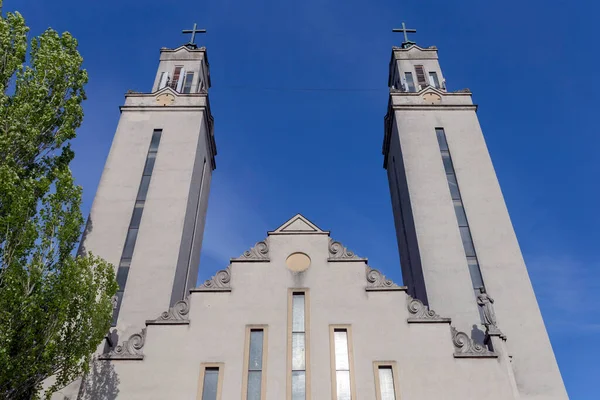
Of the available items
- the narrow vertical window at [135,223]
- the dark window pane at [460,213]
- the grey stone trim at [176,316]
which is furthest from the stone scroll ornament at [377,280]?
the narrow vertical window at [135,223]

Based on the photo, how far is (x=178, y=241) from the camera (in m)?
27.4

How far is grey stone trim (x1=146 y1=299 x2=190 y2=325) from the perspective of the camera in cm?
1920

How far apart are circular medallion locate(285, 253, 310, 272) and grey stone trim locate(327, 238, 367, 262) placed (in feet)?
3.14

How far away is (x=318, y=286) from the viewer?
20172mm

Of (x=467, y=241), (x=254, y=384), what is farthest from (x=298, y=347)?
(x=467, y=241)

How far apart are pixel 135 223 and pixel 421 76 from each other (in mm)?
22937

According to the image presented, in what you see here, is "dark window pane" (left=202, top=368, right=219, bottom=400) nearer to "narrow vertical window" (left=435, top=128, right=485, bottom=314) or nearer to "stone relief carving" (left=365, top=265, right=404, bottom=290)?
"stone relief carving" (left=365, top=265, right=404, bottom=290)

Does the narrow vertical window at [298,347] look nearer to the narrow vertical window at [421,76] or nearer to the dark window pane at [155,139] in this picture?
the dark window pane at [155,139]

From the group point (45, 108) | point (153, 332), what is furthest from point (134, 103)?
point (153, 332)

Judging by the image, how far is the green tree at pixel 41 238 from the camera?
15781 mm

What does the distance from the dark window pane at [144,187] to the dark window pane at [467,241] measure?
18096 millimetres

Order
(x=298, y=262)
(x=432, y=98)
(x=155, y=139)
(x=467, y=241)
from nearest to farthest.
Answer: (x=298, y=262) < (x=467, y=241) < (x=155, y=139) < (x=432, y=98)

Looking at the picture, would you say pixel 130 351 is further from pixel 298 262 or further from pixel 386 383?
pixel 386 383

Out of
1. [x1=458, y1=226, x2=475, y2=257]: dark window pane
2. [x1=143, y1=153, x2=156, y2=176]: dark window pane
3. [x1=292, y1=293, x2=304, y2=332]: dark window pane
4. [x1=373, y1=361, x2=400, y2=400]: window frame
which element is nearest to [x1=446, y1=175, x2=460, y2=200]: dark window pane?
[x1=458, y1=226, x2=475, y2=257]: dark window pane
